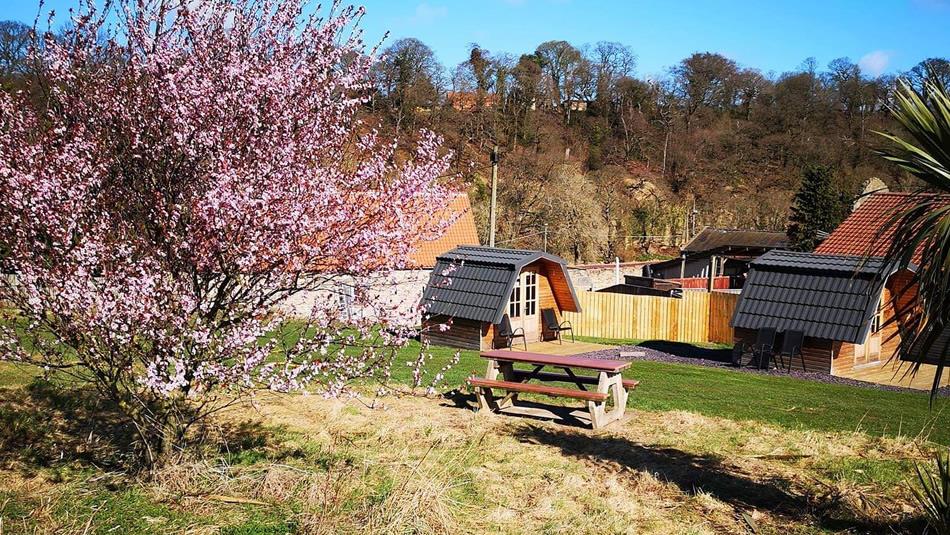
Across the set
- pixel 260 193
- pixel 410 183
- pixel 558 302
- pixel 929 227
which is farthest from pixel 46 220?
pixel 558 302

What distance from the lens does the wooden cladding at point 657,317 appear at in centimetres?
2517

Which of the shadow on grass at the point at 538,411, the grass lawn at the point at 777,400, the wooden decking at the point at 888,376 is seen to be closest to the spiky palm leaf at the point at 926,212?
the grass lawn at the point at 777,400

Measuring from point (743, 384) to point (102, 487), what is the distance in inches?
460

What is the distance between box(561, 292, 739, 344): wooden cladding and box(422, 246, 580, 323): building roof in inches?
203

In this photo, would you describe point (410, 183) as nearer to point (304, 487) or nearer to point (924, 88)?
point (304, 487)

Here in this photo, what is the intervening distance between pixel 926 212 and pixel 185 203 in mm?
5899

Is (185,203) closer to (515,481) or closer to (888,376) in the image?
(515,481)

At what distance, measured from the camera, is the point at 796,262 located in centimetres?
1916

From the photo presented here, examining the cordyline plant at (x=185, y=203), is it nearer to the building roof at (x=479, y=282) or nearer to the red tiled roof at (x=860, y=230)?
the building roof at (x=479, y=282)

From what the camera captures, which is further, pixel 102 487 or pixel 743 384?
pixel 743 384

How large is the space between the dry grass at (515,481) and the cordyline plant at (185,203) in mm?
1010

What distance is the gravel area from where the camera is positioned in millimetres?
17375

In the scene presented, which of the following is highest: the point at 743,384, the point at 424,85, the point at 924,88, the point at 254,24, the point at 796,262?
the point at 424,85

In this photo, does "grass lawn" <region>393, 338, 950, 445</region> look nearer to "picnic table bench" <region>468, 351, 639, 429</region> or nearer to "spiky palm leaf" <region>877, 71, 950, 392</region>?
"picnic table bench" <region>468, 351, 639, 429</region>
